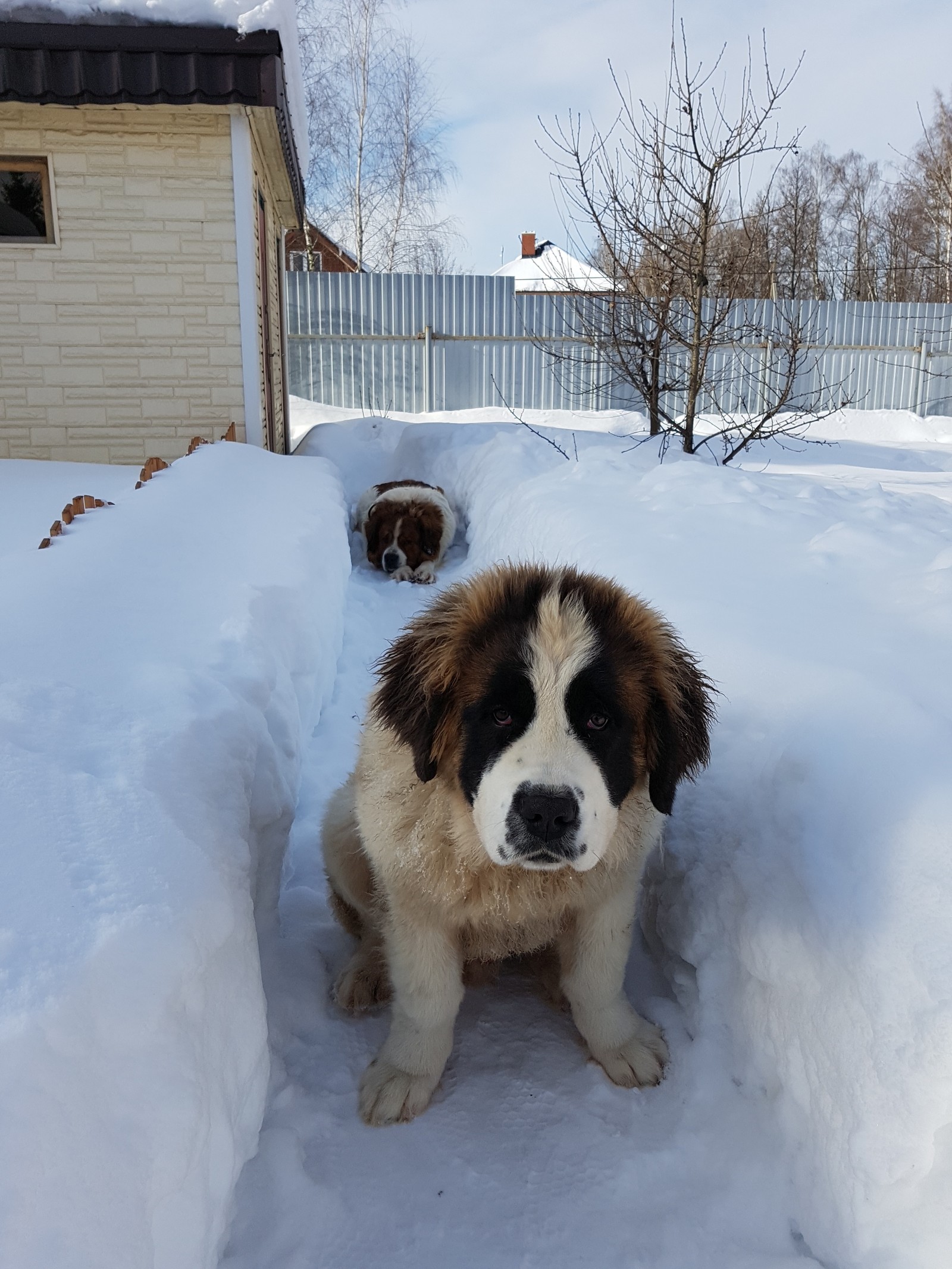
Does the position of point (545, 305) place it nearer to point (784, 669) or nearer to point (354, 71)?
point (354, 71)

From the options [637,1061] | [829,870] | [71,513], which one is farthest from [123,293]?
[829,870]

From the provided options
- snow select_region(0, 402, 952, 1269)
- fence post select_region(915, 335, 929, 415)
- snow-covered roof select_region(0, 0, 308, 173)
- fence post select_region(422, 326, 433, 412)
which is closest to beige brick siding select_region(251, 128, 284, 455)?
snow-covered roof select_region(0, 0, 308, 173)

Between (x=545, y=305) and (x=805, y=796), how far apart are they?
18806mm

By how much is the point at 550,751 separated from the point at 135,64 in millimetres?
7631

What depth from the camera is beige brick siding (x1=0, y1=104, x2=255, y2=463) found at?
7.95 meters

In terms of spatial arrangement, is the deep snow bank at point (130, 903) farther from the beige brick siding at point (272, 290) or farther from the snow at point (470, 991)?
the beige brick siding at point (272, 290)

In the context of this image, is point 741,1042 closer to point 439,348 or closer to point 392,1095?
point 392,1095

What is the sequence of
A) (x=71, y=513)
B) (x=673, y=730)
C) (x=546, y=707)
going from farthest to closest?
(x=71, y=513) < (x=673, y=730) < (x=546, y=707)

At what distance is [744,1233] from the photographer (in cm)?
180

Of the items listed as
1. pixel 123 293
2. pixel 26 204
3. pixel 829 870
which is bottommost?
pixel 829 870

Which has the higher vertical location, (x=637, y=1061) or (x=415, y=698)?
(x=415, y=698)

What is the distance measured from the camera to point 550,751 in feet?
6.00

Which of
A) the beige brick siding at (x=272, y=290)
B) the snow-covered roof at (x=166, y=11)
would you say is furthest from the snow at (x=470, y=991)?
the beige brick siding at (x=272, y=290)

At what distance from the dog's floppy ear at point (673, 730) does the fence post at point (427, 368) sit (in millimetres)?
17805
